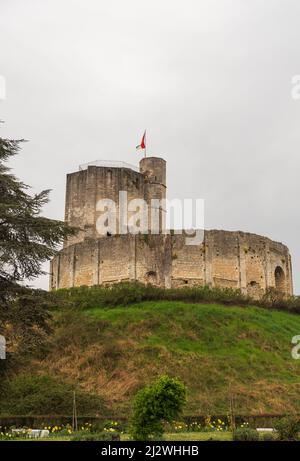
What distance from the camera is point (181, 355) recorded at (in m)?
26.7

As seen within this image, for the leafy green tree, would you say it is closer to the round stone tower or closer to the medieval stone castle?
the medieval stone castle

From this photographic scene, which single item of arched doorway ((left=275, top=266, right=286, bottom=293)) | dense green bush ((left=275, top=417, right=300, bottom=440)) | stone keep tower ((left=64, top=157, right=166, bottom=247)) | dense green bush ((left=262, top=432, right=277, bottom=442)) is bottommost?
dense green bush ((left=262, top=432, right=277, bottom=442))

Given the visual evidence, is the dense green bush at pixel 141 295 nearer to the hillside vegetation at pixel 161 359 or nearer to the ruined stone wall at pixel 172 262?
the hillside vegetation at pixel 161 359

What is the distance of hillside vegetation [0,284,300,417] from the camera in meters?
22.1

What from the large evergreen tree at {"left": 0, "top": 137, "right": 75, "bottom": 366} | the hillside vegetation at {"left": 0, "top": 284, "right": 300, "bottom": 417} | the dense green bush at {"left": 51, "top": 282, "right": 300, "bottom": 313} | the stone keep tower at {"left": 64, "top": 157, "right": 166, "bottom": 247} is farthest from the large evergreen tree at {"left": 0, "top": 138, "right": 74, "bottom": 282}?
the stone keep tower at {"left": 64, "top": 157, "right": 166, "bottom": 247}

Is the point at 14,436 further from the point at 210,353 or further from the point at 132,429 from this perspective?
the point at 210,353

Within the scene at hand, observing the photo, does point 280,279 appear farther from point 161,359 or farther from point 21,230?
point 21,230

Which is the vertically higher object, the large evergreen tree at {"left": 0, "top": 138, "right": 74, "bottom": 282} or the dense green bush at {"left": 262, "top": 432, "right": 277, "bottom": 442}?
the large evergreen tree at {"left": 0, "top": 138, "right": 74, "bottom": 282}

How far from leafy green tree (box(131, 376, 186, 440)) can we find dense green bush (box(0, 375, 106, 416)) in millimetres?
8580

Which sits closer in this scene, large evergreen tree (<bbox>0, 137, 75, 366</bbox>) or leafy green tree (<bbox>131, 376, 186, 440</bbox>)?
leafy green tree (<bbox>131, 376, 186, 440</bbox>)

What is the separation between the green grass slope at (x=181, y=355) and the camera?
2348 centimetres

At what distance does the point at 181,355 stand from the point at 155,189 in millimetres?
15935

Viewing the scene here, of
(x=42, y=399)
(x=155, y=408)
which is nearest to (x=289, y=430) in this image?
(x=155, y=408)

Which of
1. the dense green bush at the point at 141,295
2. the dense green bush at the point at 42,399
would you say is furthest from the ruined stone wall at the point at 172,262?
the dense green bush at the point at 42,399
